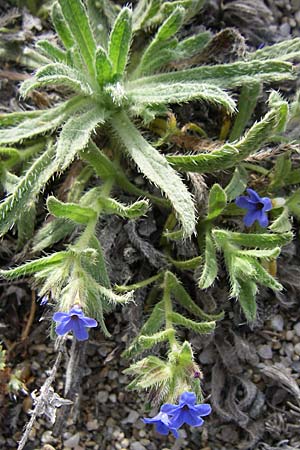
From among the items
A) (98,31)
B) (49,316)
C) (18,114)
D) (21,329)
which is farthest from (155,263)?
(98,31)

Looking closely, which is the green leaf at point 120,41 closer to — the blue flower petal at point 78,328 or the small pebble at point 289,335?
the blue flower petal at point 78,328

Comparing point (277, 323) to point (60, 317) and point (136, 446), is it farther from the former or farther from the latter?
point (60, 317)

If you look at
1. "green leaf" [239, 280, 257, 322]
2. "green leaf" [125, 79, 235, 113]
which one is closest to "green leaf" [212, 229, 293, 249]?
"green leaf" [239, 280, 257, 322]

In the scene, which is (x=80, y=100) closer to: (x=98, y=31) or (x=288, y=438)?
(x=98, y=31)

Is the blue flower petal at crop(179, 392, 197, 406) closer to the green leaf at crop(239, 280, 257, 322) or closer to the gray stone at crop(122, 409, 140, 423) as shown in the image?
the green leaf at crop(239, 280, 257, 322)

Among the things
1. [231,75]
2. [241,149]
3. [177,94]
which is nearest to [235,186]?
[241,149]

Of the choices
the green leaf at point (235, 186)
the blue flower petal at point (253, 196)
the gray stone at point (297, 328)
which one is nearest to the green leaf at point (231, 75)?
the green leaf at point (235, 186)

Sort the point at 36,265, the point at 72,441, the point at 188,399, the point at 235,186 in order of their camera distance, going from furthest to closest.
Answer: the point at 72,441
the point at 235,186
the point at 36,265
the point at 188,399
